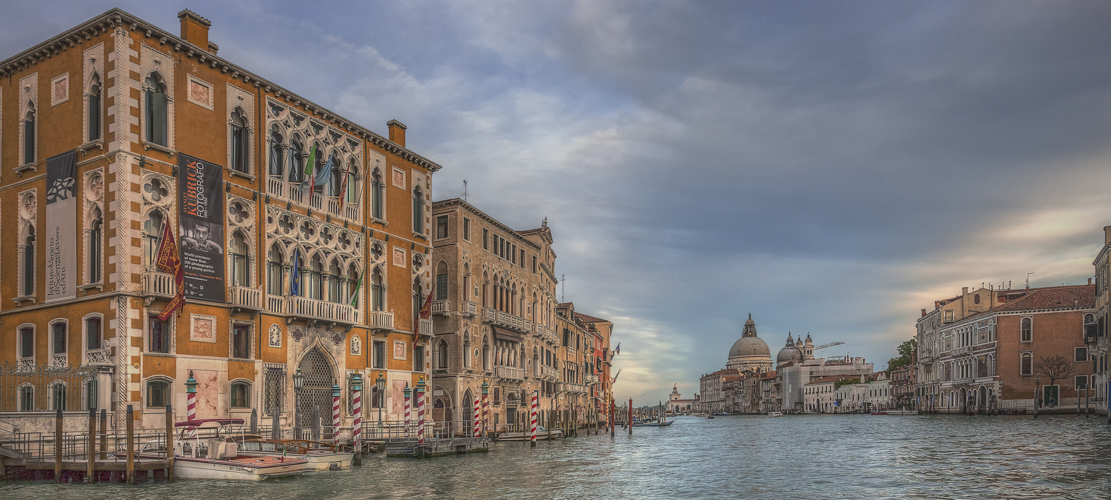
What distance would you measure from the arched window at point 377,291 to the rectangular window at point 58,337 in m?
11.2

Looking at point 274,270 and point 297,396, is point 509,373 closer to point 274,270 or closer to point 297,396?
point 297,396

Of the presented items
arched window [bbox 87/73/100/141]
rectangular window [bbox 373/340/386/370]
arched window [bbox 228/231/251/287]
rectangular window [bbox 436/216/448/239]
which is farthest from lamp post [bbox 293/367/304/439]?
rectangular window [bbox 436/216/448/239]

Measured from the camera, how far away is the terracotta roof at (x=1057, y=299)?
233 feet

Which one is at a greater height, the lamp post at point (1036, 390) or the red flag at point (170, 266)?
the red flag at point (170, 266)

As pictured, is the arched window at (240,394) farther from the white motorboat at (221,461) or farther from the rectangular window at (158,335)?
the white motorboat at (221,461)

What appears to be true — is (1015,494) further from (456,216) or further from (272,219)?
(456,216)

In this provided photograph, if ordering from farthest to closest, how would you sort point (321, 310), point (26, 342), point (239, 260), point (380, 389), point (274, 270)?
1. point (380, 389)
2. point (321, 310)
3. point (274, 270)
4. point (239, 260)
5. point (26, 342)

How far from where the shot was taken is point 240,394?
27500 millimetres

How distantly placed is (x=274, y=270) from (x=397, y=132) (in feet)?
35.2

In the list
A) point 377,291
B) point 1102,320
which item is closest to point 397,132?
point 377,291

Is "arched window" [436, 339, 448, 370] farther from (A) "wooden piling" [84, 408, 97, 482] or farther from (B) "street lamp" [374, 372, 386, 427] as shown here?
(A) "wooden piling" [84, 408, 97, 482]

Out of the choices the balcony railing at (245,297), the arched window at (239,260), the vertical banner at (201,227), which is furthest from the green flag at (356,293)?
the vertical banner at (201,227)

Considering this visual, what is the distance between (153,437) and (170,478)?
3.52 m

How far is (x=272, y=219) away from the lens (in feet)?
96.2
